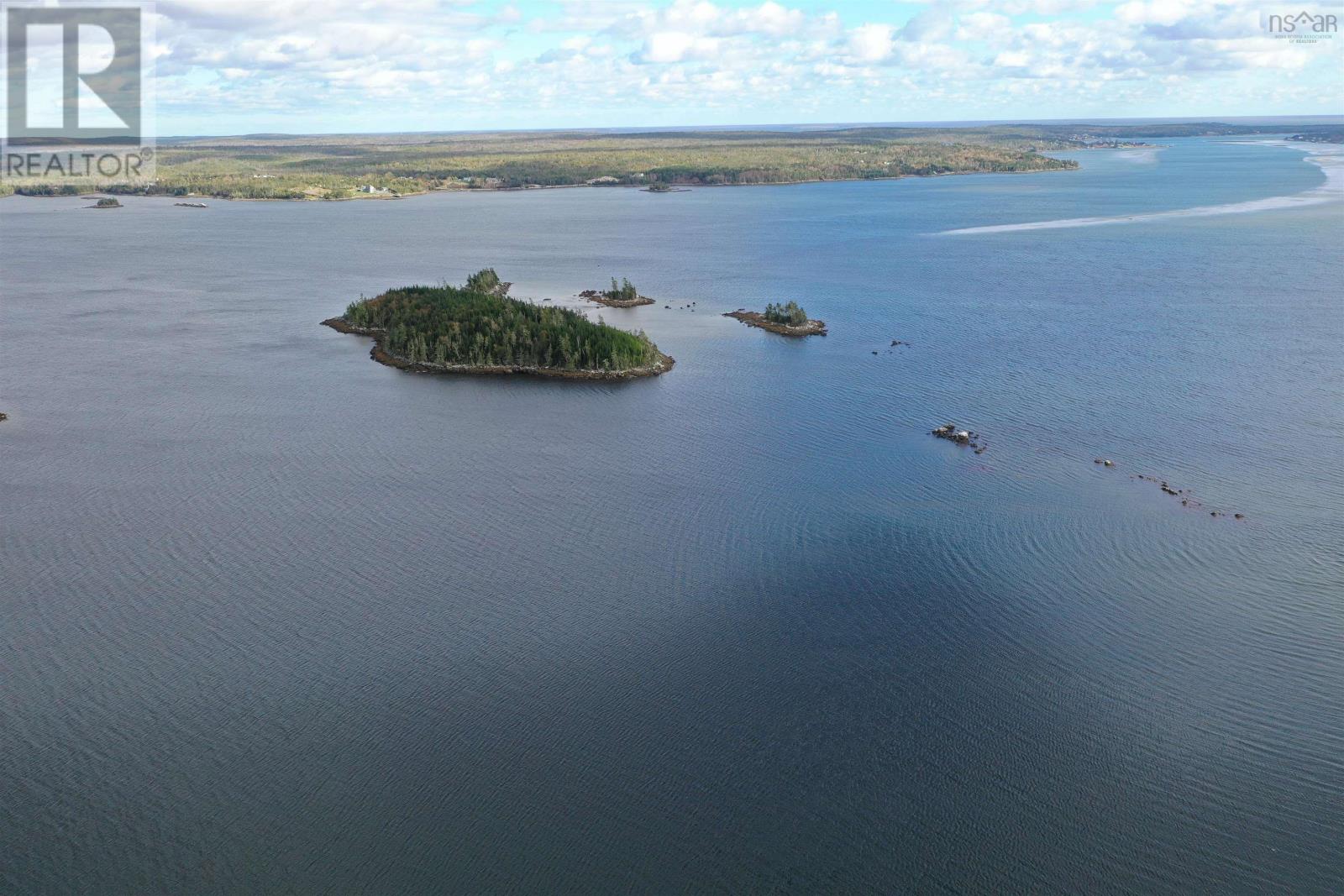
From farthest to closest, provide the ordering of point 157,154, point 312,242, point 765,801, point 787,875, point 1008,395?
point 157,154
point 312,242
point 1008,395
point 765,801
point 787,875

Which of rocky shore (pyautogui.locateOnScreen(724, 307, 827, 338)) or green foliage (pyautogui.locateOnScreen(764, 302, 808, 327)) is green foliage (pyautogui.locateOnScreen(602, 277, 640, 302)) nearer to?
rocky shore (pyautogui.locateOnScreen(724, 307, 827, 338))

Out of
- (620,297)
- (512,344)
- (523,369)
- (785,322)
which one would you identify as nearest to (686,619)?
(523,369)

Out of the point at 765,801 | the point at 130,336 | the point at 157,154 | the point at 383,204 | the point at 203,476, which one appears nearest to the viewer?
the point at 765,801

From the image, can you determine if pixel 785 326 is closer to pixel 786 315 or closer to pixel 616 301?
pixel 786 315

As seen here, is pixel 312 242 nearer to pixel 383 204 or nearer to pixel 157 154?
pixel 383 204

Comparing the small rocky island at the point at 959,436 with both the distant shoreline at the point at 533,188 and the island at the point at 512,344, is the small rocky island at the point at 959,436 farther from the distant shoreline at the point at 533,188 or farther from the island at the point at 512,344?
the distant shoreline at the point at 533,188

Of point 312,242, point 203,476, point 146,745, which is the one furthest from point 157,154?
point 146,745

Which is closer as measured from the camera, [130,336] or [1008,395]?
[1008,395]
